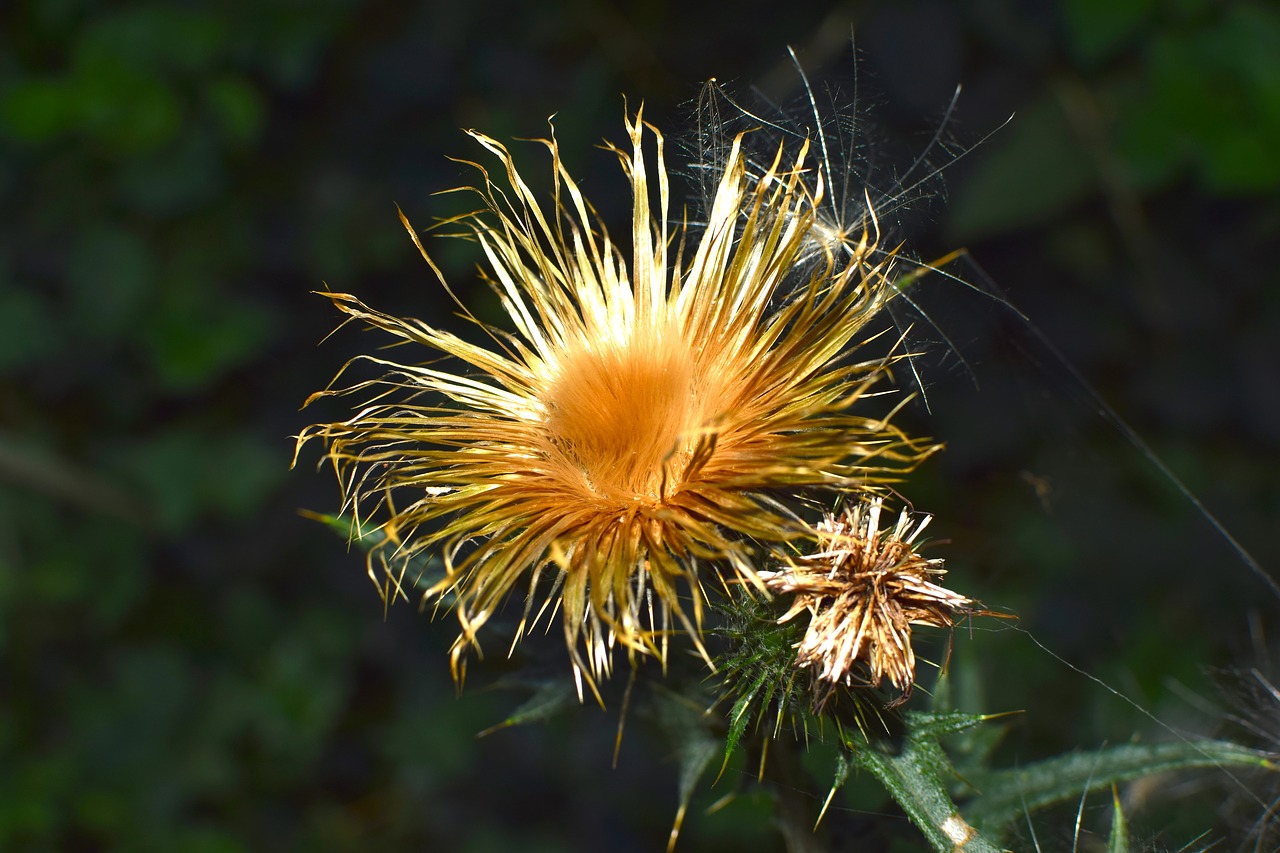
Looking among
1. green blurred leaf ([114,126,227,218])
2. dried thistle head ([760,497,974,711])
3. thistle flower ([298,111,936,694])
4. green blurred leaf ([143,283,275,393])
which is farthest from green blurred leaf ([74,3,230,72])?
dried thistle head ([760,497,974,711])

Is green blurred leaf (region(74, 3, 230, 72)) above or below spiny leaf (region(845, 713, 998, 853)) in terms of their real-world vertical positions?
above

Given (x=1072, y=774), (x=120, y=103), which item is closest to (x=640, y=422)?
(x=1072, y=774)

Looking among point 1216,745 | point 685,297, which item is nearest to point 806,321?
point 685,297

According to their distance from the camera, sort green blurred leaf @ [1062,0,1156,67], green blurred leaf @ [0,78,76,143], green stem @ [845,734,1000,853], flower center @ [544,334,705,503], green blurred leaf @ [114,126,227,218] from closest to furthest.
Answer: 1. green stem @ [845,734,1000,853]
2. flower center @ [544,334,705,503]
3. green blurred leaf @ [1062,0,1156,67]
4. green blurred leaf @ [0,78,76,143]
5. green blurred leaf @ [114,126,227,218]

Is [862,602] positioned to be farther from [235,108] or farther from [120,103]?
[120,103]

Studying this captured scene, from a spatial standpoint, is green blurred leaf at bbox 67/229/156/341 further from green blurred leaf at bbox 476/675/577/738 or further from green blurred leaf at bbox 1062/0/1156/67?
green blurred leaf at bbox 1062/0/1156/67

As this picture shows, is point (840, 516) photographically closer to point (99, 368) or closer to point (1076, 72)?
point (1076, 72)

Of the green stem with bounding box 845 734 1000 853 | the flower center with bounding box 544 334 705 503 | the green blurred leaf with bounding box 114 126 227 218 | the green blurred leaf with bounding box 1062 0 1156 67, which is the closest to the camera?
the green stem with bounding box 845 734 1000 853
